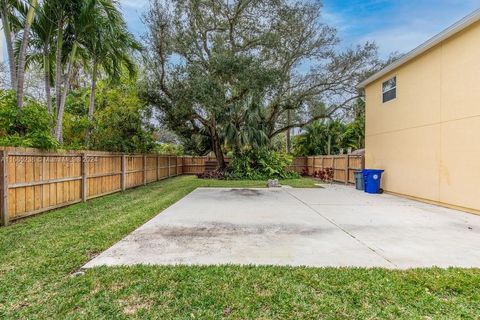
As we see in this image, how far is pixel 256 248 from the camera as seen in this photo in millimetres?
4066

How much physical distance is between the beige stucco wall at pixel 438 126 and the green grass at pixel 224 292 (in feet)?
16.4

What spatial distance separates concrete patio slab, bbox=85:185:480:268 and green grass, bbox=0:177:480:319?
0.34m

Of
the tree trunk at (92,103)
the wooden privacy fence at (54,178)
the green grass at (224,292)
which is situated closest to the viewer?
the green grass at (224,292)

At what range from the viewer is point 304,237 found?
4598mm

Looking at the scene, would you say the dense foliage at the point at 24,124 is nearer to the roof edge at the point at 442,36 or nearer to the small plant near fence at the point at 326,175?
the roof edge at the point at 442,36

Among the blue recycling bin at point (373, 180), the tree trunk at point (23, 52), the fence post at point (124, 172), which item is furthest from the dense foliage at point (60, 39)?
the blue recycling bin at point (373, 180)

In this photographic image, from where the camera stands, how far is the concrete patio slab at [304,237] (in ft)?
11.9

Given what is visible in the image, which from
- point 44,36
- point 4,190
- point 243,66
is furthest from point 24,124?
point 243,66

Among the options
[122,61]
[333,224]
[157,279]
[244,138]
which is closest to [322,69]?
[244,138]

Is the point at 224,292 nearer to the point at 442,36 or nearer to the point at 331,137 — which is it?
the point at 442,36

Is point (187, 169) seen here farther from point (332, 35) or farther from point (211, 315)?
point (211, 315)

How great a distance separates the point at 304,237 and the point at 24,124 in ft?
22.0

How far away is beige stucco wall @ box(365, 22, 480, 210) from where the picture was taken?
22.4ft

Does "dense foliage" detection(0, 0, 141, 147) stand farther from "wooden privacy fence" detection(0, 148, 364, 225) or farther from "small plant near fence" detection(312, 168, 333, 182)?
"small plant near fence" detection(312, 168, 333, 182)
